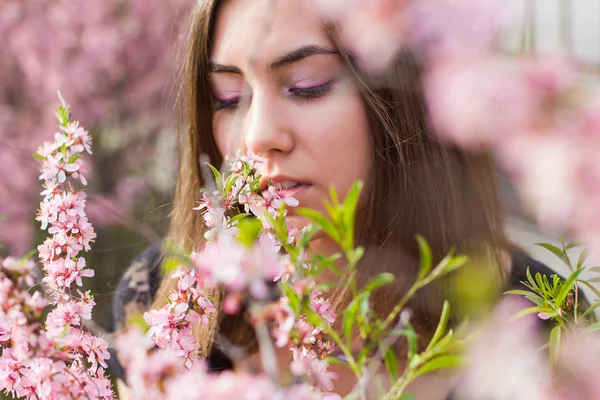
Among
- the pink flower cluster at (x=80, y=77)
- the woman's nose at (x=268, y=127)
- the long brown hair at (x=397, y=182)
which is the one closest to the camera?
the woman's nose at (x=268, y=127)

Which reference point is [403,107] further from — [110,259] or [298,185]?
[110,259]

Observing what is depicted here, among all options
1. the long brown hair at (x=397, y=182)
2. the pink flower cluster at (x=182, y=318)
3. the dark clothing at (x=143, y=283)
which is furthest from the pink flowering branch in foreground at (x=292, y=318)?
the dark clothing at (x=143, y=283)

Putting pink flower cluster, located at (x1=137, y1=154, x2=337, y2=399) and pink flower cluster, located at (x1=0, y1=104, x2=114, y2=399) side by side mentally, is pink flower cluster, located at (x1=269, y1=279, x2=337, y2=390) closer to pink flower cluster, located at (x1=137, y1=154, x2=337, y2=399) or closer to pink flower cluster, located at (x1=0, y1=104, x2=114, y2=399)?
pink flower cluster, located at (x1=137, y1=154, x2=337, y2=399)

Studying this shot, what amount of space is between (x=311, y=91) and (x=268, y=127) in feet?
0.31

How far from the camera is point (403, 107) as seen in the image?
1082 mm

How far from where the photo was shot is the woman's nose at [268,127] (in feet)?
3.09

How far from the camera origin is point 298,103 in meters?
0.98

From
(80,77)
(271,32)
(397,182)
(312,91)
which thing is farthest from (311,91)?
(80,77)

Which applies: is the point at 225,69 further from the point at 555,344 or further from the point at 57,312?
the point at 555,344

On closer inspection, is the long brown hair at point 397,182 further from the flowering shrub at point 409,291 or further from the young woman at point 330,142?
the flowering shrub at point 409,291

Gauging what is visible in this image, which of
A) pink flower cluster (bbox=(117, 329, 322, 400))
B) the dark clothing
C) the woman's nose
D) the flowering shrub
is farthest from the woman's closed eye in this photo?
pink flower cluster (bbox=(117, 329, 322, 400))

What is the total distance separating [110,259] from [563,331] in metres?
1.92

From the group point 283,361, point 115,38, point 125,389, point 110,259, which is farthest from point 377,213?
point 115,38

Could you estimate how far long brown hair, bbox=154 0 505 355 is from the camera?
1063 mm
